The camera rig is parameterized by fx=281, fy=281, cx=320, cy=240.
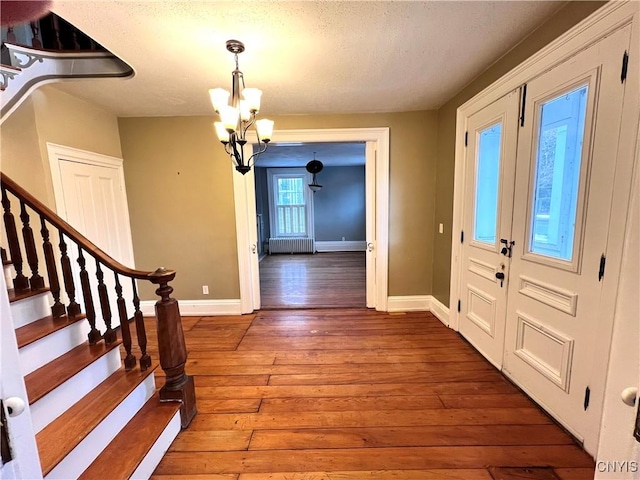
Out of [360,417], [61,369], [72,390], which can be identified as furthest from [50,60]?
[360,417]

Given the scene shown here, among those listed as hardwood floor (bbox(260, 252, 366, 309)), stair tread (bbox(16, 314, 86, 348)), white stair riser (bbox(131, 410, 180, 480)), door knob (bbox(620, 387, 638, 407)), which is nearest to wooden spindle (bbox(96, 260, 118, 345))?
stair tread (bbox(16, 314, 86, 348))

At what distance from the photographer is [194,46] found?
187 cm

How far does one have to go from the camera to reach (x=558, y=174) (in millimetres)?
1666

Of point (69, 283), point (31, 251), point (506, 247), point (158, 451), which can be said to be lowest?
point (158, 451)

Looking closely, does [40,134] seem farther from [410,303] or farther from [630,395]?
[410,303]

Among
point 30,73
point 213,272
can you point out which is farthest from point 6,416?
point 213,272

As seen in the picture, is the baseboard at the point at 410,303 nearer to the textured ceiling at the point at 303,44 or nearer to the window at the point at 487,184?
the window at the point at 487,184

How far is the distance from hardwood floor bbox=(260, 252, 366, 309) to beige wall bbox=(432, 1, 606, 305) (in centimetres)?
110

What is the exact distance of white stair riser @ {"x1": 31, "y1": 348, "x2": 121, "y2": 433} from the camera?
1299 millimetres

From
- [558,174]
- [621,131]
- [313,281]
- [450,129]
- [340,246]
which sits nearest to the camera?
[621,131]

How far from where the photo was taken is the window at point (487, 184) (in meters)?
2.25

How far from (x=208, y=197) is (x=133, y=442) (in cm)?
248

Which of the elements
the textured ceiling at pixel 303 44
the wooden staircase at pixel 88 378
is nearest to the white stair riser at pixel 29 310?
the wooden staircase at pixel 88 378

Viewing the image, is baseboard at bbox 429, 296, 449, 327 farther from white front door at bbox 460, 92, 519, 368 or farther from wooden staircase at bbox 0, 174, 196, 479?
wooden staircase at bbox 0, 174, 196, 479
